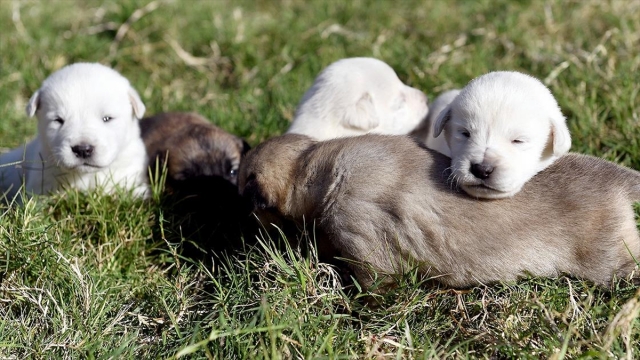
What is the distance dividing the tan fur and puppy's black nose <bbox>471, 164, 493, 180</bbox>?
239cm

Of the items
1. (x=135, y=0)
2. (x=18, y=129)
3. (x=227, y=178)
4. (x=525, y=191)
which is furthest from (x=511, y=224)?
(x=135, y=0)

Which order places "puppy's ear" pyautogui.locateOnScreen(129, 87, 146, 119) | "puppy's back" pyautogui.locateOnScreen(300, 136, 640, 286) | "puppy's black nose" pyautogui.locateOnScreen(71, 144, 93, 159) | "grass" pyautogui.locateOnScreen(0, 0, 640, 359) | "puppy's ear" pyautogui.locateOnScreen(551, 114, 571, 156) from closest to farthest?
"grass" pyautogui.locateOnScreen(0, 0, 640, 359) → "puppy's back" pyautogui.locateOnScreen(300, 136, 640, 286) → "puppy's ear" pyautogui.locateOnScreen(551, 114, 571, 156) → "puppy's black nose" pyautogui.locateOnScreen(71, 144, 93, 159) → "puppy's ear" pyautogui.locateOnScreen(129, 87, 146, 119)

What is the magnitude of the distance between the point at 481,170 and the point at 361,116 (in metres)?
1.65

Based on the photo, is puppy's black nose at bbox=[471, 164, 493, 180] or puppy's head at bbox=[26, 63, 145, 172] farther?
puppy's head at bbox=[26, 63, 145, 172]

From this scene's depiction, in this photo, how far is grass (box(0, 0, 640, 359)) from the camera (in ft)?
13.8

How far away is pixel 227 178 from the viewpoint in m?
6.47

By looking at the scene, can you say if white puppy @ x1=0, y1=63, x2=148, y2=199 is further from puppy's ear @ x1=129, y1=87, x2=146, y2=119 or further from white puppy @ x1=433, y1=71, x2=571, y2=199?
white puppy @ x1=433, y1=71, x2=571, y2=199

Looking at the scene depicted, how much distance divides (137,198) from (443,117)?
2.61m

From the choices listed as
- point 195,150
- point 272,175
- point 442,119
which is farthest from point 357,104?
point 195,150

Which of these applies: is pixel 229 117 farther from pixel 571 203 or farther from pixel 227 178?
pixel 571 203

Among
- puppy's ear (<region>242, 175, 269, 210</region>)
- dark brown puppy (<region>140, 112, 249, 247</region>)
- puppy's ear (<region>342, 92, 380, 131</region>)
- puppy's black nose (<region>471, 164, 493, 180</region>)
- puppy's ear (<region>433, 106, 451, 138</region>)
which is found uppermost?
puppy's ear (<region>433, 106, 451, 138</region>)

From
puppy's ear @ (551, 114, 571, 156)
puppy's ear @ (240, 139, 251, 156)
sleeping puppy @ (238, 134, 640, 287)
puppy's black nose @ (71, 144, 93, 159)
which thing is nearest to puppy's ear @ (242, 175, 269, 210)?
sleeping puppy @ (238, 134, 640, 287)

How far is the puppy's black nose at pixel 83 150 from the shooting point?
5738 millimetres

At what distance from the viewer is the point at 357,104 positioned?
6035 mm
